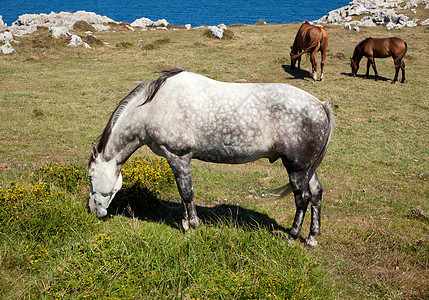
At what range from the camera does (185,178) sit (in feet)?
19.3

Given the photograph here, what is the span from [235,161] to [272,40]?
2814cm

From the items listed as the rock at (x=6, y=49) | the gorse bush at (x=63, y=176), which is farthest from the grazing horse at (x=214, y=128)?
the rock at (x=6, y=49)

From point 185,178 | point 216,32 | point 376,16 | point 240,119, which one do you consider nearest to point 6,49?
point 216,32

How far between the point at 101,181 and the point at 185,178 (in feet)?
5.29

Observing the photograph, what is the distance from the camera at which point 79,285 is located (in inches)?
172

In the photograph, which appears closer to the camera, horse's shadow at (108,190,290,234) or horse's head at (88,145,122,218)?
horse's head at (88,145,122,218)

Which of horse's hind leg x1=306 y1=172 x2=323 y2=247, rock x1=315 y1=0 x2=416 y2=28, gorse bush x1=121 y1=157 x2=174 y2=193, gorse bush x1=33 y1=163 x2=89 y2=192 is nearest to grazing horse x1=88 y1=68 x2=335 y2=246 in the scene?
horse's hind leg x1=306 y1=172 x2=323 y2=247

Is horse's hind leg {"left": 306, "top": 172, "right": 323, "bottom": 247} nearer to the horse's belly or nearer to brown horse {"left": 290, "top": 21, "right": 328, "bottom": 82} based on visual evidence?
the horse's belly

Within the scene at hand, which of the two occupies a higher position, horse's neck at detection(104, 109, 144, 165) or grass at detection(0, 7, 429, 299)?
horse's neck at detection(104, 109, 144, 165)

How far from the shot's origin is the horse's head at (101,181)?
20.0ft

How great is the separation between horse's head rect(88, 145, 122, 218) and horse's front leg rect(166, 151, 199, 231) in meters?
1.17

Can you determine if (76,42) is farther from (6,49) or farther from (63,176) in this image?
(63,176)

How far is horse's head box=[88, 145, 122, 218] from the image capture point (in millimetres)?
6082

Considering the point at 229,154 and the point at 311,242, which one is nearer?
the point at 229,154
